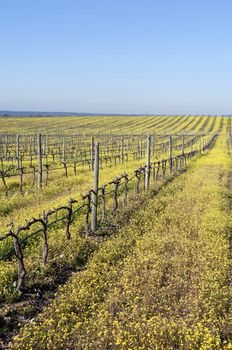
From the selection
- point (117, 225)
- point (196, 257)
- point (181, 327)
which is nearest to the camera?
point (181, 327)

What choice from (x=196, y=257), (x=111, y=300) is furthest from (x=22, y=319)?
(x=196, y=257)

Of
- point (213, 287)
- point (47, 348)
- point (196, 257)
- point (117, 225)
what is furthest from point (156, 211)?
point (47, 348)

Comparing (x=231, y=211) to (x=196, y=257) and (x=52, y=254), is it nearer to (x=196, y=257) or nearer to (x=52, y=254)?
(x=196, y=257)

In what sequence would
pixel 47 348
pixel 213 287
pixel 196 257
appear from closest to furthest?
1. pixel 47 348
2. pixel 213 287
3. pixel 196 257

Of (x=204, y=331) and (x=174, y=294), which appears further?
(x=174, y=294)

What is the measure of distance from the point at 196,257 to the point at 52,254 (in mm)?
3704

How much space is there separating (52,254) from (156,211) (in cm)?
600

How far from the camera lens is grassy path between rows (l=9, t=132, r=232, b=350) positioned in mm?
6051

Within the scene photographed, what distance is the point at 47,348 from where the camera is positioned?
19.5ft

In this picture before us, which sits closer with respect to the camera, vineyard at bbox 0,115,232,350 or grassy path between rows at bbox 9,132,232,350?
grassy path between rows at bbox 9,132,232,350

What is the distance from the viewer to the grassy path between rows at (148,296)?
605 cm

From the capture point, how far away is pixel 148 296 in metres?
7.53

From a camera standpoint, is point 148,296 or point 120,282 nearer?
point 148,296

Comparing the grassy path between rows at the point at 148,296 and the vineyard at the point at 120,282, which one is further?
the vineyard at the point at 120,282
